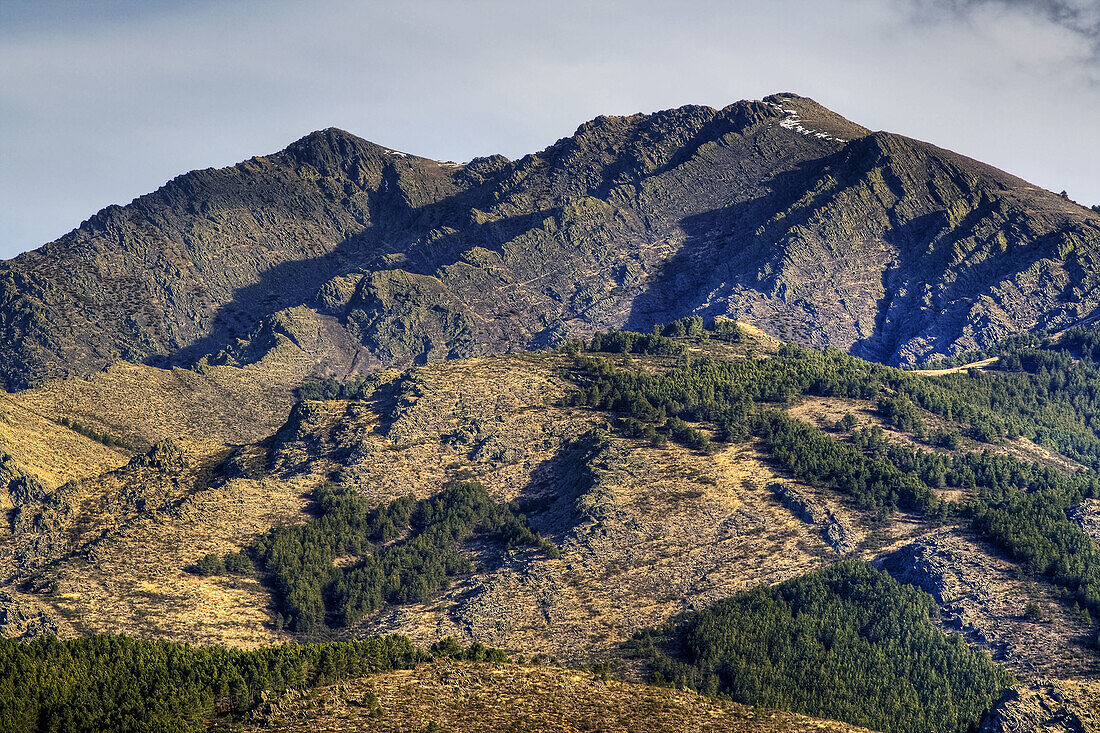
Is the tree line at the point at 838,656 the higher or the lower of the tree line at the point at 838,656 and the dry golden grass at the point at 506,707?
the lower

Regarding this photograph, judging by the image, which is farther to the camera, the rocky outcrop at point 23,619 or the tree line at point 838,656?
the rocky outcrop at point 23,619

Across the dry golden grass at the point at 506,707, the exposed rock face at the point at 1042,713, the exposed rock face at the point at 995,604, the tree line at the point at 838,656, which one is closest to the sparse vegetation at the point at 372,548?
the tree line at the point at 838,656

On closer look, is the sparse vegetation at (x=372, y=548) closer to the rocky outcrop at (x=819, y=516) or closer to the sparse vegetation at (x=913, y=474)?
the sparse vegetation at (x=913, y=474)

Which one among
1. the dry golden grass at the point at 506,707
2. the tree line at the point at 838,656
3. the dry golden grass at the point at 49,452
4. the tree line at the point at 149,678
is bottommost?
the tree line at the point at 838,656

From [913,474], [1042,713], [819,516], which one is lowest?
[1042,713]

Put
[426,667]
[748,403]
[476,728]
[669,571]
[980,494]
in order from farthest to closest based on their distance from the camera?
[748,403]
[980,494]
[669,571]
[426,667]
[476,728]

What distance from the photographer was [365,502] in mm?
175000

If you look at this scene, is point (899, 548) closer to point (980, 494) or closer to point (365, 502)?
point (980, 494)

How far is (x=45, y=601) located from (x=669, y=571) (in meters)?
70.4

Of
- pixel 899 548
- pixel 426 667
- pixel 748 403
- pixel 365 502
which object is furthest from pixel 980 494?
pixel 426 667

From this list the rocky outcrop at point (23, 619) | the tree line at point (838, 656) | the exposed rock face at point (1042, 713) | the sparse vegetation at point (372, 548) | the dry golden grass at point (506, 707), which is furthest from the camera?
the sparse vegetation at point (372, 548)

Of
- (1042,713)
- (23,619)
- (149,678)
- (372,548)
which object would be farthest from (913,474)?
(149,678)

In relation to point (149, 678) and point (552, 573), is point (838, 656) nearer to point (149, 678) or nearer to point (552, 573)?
point (552, 573)

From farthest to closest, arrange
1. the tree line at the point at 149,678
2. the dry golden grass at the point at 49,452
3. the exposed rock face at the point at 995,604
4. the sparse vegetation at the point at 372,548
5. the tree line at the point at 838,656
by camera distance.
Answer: the dry golden grass at the point at 49,452 → the sparse vegetation at the point at 372,548 → the exposed rock face at the point at 995,604 → the tree line at the point at 838,656 → the tree line at the point at 149,678
